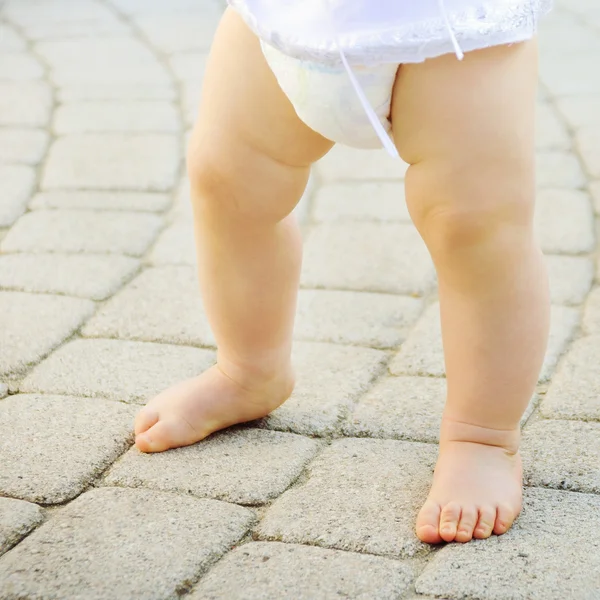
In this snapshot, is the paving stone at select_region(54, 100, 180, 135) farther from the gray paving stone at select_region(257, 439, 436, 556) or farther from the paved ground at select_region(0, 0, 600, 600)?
the gray paving stone at select_region(257, 439, 436, 556)

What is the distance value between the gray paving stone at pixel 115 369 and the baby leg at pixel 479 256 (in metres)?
0.55

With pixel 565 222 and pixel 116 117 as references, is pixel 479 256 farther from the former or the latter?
pixel 116 117

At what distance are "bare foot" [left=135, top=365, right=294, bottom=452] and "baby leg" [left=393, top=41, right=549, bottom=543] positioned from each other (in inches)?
12.0

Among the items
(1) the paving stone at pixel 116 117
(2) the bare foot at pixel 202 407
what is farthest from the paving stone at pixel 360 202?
(2) the bare foot at pixel 202 407

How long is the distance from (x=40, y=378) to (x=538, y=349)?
86cm

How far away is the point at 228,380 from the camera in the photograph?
1.59m

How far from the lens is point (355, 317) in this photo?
199 centimetres

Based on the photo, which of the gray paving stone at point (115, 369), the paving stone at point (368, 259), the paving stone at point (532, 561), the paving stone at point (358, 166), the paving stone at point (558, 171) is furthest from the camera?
the paving stone at point (358, 166)

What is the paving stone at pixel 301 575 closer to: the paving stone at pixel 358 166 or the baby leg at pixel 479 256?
the baby leg at pixel 479 256

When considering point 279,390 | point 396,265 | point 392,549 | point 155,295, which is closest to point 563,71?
point 396,265

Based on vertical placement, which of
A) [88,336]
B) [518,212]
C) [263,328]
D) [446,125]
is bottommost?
[88,336]

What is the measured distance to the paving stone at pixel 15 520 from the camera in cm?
130

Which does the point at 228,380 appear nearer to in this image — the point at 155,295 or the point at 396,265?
the point at 155,295

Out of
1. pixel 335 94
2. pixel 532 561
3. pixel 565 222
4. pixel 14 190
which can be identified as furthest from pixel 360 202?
pixel 532 561
